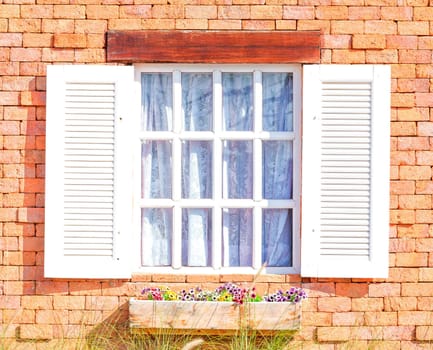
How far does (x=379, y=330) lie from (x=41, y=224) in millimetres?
2538

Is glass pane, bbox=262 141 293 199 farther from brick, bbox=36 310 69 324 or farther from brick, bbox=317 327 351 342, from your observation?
brick, bbox=36 310 69 324

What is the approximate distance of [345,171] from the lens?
6.13 meters

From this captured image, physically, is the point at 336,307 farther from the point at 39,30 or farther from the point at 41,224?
the point at 39,30

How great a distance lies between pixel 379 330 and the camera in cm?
616

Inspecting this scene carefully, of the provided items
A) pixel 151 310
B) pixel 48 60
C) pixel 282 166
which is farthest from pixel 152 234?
pixel 48 60

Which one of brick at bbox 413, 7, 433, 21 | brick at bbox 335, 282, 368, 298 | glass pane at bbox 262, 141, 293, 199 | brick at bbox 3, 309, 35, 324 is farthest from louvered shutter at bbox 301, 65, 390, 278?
brick at bbox 3, 309, 35, 324

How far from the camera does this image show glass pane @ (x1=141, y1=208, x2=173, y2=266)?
629 centimetres

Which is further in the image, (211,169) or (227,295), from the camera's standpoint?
(211,169)

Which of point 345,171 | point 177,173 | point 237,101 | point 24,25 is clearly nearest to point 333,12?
point 237,101

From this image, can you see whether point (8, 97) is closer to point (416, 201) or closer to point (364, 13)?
point (364, 13)

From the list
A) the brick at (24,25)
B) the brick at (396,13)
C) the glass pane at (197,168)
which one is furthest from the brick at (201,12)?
the brick at (396,13)

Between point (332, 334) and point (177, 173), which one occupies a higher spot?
point (177, 173)

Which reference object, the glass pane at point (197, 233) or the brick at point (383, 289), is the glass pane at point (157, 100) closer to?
the glass pane at point (197, 233)

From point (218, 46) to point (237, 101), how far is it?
0.43 meters
